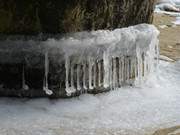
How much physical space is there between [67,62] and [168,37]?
256cm

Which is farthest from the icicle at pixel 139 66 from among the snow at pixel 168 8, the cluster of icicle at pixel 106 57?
the snow at pixel 168 8

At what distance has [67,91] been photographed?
3561 millimetres

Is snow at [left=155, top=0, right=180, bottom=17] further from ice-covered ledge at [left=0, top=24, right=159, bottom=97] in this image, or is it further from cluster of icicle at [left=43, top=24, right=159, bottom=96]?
ice-covered ledge at [left=0, top=24, right=159, bottom=97]

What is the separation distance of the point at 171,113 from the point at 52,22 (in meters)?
0.96

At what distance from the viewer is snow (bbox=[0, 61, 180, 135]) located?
311 centimetres

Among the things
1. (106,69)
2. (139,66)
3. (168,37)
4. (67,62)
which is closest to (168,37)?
(168,37)

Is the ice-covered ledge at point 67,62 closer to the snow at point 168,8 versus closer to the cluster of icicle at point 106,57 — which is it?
the cluster of icicle at point 106,57

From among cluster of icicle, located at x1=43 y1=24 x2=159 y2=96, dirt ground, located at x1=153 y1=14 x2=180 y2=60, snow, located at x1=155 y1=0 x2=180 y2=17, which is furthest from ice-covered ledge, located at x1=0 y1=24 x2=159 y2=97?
snow, located at x1=155 y1=0 x2=180 y2=17

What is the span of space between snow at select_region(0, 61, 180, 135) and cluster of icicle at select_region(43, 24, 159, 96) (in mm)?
87

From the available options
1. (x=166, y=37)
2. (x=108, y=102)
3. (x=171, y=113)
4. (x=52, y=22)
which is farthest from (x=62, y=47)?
(x=166, y=37)

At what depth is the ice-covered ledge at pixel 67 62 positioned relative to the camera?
11.2 ft

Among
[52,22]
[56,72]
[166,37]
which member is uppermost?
[52,22]

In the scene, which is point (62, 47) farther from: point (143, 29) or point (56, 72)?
point (143, 29)

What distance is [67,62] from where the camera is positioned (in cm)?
348
